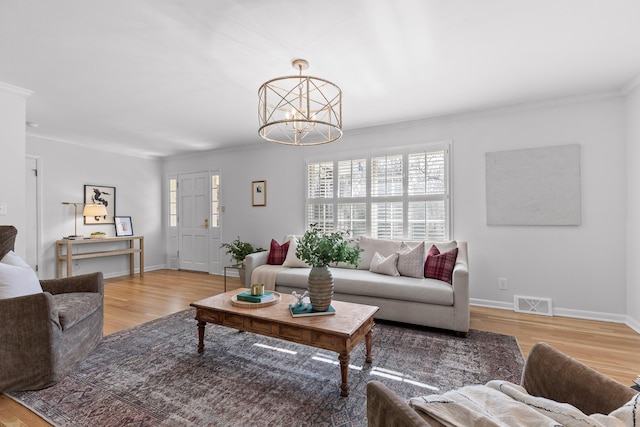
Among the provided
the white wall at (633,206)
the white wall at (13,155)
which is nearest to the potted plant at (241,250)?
the white wall at (13,155)

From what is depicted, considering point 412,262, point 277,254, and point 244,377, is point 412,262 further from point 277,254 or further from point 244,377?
point 244,377

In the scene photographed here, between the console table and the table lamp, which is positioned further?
the table lamp

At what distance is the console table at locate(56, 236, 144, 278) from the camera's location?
4.78 metres

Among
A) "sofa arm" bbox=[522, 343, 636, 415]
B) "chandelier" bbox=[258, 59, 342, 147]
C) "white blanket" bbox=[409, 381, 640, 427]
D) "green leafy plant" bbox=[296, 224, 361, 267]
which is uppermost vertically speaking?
"chandelier" bbox=[258, 59, 342, 147]

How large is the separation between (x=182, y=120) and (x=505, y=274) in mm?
4562

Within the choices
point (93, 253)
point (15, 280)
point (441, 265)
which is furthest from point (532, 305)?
point (93, 253)

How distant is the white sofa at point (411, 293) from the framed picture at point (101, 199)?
154 inches

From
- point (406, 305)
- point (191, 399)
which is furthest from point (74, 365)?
point (406, 305)

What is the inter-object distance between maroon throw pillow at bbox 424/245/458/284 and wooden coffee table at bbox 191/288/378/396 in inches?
49.7

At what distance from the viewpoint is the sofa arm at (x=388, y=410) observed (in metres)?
0.82

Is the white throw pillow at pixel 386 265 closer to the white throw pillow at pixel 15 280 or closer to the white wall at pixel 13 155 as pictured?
the white throw pillow at pixel 15 280

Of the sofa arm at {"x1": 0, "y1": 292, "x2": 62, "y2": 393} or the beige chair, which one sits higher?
the beige chair

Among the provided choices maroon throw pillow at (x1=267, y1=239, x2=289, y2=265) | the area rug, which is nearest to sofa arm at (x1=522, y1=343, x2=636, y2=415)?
the area rug

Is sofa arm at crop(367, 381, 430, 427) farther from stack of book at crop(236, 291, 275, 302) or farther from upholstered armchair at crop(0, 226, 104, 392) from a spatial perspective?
upholstered armchair at crop(0, 226, 104, 392)
